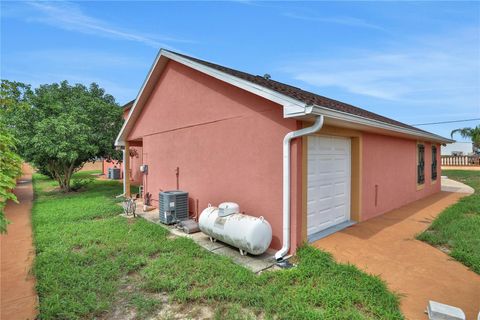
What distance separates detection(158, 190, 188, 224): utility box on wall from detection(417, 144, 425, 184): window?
936 centimetres

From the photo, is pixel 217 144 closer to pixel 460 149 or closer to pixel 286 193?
pixel 286 193

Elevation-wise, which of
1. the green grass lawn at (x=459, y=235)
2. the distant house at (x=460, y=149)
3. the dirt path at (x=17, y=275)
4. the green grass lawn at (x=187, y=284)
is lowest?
the dirt path at (x=17, y=275)

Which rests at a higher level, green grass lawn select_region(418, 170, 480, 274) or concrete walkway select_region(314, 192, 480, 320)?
green grass lawn select_region(418, 170, 480, 274)

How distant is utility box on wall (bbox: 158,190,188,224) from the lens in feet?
21.5

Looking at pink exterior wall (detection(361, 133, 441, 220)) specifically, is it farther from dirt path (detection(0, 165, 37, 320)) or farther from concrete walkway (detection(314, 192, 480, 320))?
dirt path (detection(0, 165, 37, 320))

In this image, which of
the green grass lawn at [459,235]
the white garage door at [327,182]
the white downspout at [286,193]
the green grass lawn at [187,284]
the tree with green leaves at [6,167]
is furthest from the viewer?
the white garage door at [327,182]

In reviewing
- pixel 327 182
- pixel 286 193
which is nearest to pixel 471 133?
pixel 327 182

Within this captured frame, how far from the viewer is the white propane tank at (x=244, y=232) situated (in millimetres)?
4242

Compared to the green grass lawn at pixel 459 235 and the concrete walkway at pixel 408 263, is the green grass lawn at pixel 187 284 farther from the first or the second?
the green grass lawn at pixel 459 235

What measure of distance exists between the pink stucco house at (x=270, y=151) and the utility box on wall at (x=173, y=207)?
1.31 ft

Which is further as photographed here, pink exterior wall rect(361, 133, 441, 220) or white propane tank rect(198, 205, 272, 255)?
pink exterior wall rect(361, 133, 441, 220)

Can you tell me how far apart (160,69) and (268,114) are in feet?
15.9

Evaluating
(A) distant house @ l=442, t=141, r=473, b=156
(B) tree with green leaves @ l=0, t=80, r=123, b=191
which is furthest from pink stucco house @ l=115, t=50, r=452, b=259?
(A) distant house @ l=442, t=141, r=473, b=156

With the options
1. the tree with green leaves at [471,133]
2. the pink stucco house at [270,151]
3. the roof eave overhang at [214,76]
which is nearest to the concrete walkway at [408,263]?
the pink stucco house at [270,151]
